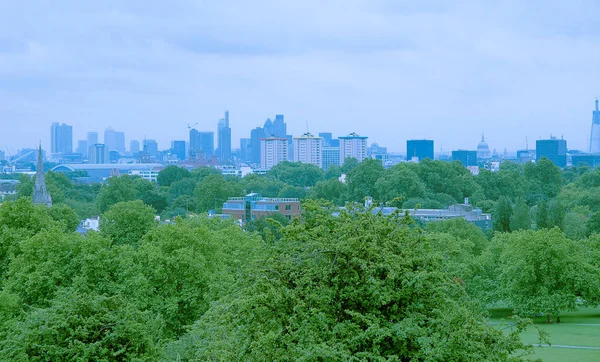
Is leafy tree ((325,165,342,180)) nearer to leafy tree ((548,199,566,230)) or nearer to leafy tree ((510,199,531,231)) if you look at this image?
leafy tree ((510,199,531,231))

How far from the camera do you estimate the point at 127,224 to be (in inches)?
1961

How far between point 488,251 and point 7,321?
28.9 metres

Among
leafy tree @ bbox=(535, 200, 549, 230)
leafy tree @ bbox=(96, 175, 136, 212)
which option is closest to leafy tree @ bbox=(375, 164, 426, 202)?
leafy tree @ bbox=(96, 175, 136, 212)

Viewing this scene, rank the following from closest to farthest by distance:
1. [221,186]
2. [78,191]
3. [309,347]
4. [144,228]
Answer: [309,347] < [144,228] < [221,186] < [78,191]

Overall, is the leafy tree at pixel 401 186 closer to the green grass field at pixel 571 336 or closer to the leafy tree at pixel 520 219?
the leafy tree at pixel 520 219

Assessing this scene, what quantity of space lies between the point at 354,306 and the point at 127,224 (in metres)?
35.9

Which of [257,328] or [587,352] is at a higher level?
[257,328]

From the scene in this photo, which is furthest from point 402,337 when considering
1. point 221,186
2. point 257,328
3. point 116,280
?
point 221,186

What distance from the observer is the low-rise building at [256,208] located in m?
94.4

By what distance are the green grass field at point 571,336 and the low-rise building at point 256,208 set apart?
50.1 m

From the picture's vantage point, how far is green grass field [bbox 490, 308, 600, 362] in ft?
99.6

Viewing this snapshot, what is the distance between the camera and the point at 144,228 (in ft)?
163

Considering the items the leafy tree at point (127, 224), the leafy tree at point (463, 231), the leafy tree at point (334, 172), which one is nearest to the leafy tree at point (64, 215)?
the leafy tree at point (127, 224)

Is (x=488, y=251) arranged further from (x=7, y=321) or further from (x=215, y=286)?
(x=7, y=321)
